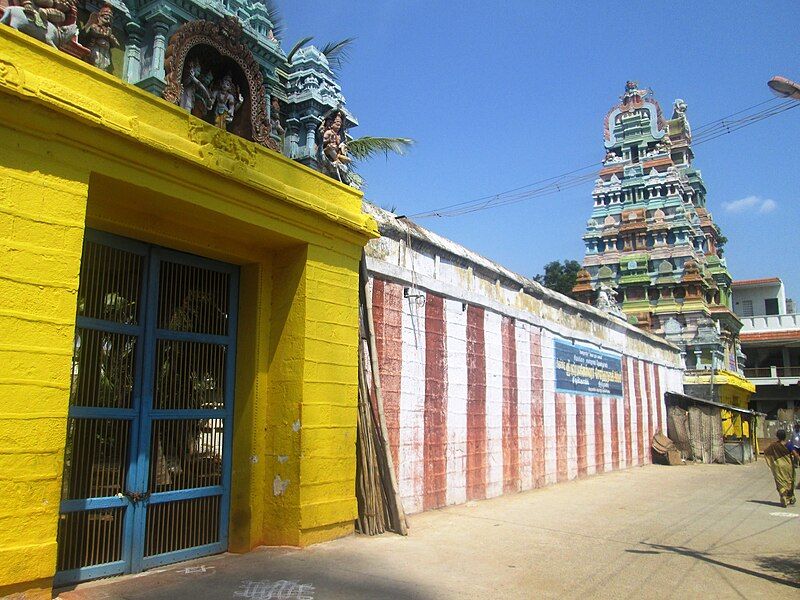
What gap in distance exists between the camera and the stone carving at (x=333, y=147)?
26.3 ft

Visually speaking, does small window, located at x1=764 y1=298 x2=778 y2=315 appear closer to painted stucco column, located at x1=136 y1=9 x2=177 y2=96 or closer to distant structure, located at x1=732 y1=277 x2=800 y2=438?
distant structure, located at x1=732 y1=277 x2=800 y2=438

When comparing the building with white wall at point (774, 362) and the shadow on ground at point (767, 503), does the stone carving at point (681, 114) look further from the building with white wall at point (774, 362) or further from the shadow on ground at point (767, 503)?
the shadow on ground at point (767, 503)

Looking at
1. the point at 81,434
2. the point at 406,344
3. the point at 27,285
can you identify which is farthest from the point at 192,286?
the point at 406,344

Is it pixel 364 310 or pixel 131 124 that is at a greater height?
pixel 131 124

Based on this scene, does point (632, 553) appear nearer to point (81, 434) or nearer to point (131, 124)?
point (81, 434)

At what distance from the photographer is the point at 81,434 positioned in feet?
18.8

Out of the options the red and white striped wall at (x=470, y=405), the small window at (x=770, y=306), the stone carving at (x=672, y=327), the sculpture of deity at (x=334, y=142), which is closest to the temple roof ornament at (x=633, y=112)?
the stone carving at (x=672, y=327)

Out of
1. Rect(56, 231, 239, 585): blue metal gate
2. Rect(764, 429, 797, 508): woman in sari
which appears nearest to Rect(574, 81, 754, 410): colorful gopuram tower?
Rect(764, 429, 797, 508): woman in sari

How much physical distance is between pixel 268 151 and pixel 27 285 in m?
2.76

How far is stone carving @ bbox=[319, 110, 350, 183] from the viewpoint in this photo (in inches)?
316

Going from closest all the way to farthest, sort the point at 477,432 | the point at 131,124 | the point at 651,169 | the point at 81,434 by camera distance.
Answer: the point at 131,124
the point at 81,434
the point at 477,432
the point at 651,169

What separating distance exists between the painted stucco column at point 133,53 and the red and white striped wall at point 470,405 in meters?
3.69

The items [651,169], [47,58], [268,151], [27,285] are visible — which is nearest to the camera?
[27,285]

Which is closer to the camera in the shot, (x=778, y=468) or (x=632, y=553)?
(x=632, y=553)
